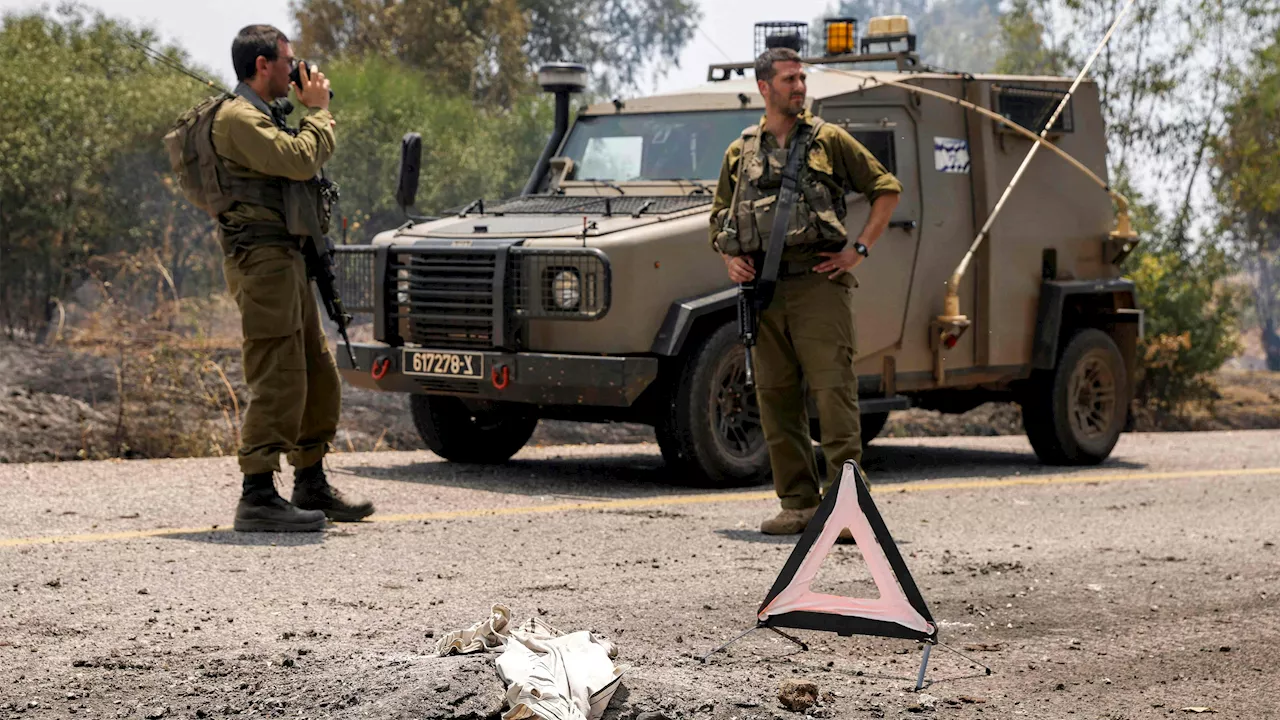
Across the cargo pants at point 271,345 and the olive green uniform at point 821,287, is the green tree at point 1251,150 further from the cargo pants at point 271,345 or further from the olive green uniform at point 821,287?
the cargo pants at point 271,345

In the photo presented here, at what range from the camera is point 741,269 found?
759cm

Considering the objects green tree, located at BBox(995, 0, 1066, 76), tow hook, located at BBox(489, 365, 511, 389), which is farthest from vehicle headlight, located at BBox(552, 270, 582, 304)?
green tree, located at BBox(995, 0, 1066, 76)

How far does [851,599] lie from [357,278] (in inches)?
216

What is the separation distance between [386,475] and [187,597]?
4.00 m

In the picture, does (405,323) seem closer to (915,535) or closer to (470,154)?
(915,535)

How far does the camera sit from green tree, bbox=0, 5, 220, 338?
84.2ft

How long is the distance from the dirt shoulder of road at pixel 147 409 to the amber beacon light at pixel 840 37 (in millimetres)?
4062

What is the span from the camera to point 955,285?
34.2ft

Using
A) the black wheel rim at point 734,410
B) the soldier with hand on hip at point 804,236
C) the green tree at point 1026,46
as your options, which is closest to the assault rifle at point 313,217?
the soldier with hand on hip at point 804,236

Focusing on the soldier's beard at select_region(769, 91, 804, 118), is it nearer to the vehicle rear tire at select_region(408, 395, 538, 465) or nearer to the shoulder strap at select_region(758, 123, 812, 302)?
the shoulder strap at select_region(758, 123, 812, 302)

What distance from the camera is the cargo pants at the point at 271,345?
737 cm

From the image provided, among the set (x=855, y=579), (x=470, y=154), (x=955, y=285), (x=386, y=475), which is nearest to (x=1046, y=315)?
(x=955, y=285)

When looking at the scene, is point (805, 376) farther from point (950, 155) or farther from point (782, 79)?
point (950, 155)

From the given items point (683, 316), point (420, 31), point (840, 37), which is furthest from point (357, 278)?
point (420, 31)
